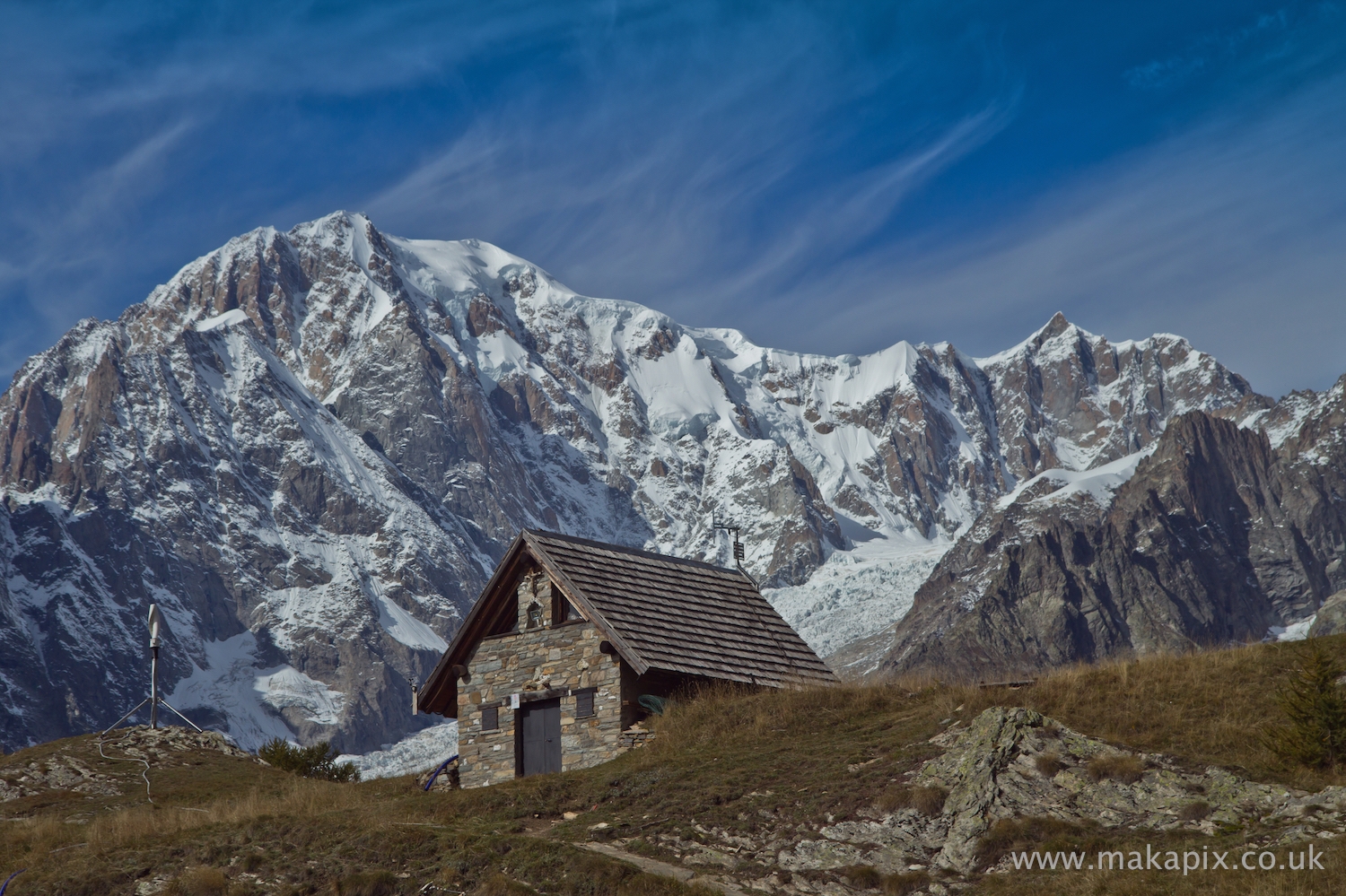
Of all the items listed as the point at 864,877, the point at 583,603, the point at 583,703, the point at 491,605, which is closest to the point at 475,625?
the point at 491,605

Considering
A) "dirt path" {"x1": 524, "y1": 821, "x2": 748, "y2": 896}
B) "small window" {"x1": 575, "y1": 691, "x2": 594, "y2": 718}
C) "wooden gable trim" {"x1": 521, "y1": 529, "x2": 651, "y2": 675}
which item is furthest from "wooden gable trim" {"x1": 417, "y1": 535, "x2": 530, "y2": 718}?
"dirt path" {"x1": 524, "y1": 821, "x2": 748, "y2": 896}

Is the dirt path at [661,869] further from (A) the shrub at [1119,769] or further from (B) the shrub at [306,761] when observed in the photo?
(B) the shrub at [306,761]

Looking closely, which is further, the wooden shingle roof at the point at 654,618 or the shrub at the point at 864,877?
the wooden shingle roof at the point at 654,618

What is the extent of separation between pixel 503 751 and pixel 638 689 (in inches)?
138

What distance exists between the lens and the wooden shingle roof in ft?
109

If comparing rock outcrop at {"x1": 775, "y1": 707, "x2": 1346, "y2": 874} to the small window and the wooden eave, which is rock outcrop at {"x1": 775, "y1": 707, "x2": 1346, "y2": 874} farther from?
the wooden eave

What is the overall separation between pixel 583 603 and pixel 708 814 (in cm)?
989

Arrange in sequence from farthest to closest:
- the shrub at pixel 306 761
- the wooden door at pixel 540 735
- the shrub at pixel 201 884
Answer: the shrub at pixel 306 761, the wooden door at pixel 540 735, the shrub at pixel 201 884

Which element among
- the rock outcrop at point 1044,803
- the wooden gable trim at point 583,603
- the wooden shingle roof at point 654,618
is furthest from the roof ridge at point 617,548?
the rock outcrop at point 1044,803

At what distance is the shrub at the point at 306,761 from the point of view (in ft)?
131

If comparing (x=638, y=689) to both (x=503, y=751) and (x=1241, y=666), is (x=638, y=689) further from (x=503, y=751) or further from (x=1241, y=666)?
(x=1241, y=666)

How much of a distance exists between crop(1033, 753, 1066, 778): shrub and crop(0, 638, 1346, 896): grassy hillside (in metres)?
1.33

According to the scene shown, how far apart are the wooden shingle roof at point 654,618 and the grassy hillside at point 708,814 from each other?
2.73 metres

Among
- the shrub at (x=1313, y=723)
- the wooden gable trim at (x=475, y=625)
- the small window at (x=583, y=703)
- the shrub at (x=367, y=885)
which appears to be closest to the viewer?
the shrub at (x=367, y=885)
